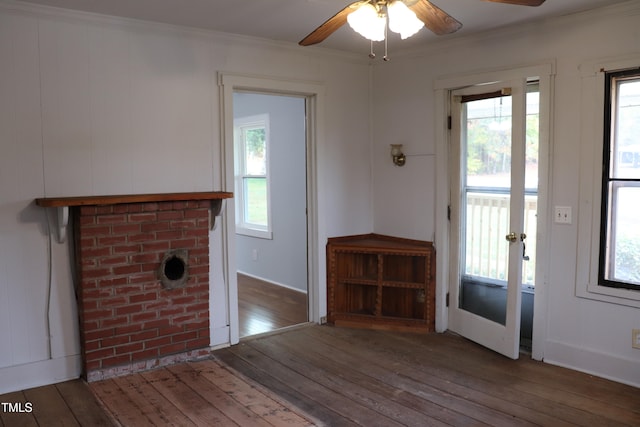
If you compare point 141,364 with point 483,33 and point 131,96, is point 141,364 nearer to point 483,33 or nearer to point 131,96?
point 131,96

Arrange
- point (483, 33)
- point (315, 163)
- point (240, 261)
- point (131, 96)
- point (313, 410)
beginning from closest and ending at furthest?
point (313, 410) < point (131, 96) < point (483, 33) < point (315, 163) < point (240, 261)

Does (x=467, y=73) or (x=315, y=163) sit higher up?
(x=467, y=73)

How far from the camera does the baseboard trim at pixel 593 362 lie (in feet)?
10.4

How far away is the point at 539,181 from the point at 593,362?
1.22m

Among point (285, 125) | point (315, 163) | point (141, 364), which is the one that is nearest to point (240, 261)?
point (285, 125)

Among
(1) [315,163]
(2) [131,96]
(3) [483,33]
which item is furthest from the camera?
(1) [315,163]

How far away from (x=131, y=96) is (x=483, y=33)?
2.50 m

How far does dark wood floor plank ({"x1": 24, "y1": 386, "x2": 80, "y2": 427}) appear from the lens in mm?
2793

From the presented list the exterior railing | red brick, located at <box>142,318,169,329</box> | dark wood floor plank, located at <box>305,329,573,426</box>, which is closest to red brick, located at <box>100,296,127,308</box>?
red brick, located at <box>142,318,169,329</box>

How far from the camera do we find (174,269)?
11.8 ft

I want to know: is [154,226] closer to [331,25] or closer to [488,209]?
[331,25]

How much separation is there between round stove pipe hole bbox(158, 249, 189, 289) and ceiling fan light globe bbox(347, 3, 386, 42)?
2.06m

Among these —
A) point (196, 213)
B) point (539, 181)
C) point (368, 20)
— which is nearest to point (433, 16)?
point (368, 20)

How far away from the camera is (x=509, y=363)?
140 inches
